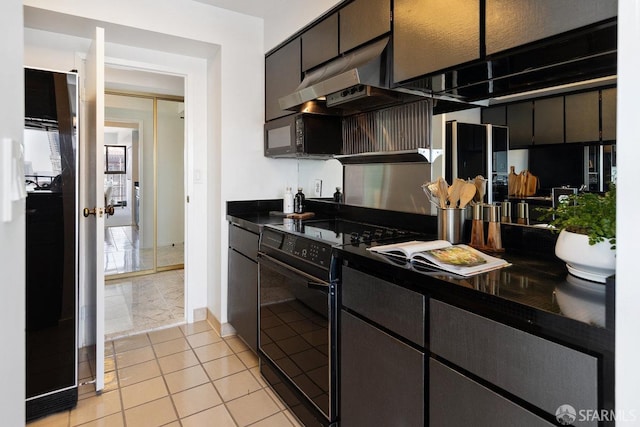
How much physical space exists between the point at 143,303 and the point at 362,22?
3260 millimetres

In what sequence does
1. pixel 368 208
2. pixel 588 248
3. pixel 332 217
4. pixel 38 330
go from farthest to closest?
pixel 332 217, pixel 368 208, pixel 38 330, pixel 588 248

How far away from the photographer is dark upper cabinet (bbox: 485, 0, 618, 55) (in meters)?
1.03

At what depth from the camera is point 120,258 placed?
5176 millimetres

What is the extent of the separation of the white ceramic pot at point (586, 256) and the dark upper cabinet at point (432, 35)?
755mm

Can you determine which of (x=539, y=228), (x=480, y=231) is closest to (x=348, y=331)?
(x=480, y=231)

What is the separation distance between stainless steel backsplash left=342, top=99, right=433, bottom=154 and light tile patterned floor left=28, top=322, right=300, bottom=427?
1642mm

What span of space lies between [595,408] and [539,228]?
0.81 metres

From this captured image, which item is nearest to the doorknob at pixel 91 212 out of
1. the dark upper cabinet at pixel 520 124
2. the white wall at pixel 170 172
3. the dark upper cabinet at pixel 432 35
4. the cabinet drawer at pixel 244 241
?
the cabinet drawer at pixel 244 241

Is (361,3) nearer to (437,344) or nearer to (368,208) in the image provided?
(368,208)

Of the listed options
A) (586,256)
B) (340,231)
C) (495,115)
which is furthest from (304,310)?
(495,115)

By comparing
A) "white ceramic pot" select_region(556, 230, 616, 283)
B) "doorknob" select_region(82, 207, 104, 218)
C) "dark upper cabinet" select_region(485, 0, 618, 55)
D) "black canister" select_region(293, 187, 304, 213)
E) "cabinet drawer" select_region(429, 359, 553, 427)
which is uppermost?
"dark upper cabinet" select_region(485, 0, 618, 55)

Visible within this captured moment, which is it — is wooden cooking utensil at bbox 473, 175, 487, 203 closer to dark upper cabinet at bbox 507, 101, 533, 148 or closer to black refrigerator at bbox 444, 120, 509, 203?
black refrigerator at bbox 444, 120, 509, 203
